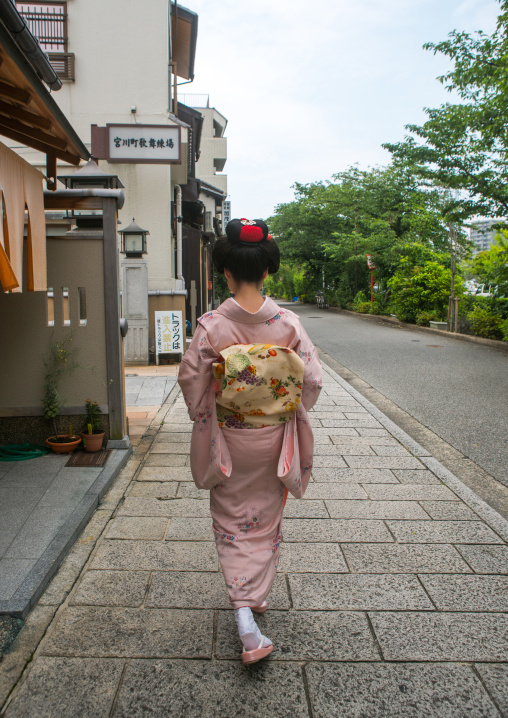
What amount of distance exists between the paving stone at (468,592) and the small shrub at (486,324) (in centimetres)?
1425

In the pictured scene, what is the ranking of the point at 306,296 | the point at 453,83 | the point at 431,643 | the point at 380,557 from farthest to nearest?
1. the point at 306,296
2. the point at 453,83
3. the point at 380,557
4. the point at 431,643

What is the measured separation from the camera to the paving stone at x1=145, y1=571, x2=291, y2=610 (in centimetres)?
288

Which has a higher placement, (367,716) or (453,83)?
(453,83)

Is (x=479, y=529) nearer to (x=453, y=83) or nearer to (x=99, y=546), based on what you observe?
(x=99, y=546)

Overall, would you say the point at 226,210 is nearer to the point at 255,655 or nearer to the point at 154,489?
the point at 154,489

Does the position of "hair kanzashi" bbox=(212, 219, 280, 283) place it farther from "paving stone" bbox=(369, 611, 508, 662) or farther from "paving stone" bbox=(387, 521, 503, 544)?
"paving stone" bbox=(387, 521, 503, 544)

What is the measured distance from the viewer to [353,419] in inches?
283

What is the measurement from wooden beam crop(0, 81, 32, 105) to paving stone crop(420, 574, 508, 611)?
363 centimetres

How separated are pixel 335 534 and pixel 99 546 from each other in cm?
152

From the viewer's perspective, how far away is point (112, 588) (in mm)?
3004

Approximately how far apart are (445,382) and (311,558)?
24.0 feet

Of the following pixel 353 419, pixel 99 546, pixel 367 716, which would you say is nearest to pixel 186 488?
pixel 99 546

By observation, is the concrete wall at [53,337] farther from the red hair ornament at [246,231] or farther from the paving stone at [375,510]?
the red hair ornament at [246,231]

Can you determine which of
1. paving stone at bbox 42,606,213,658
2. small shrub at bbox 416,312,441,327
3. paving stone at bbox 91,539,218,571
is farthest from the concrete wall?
small shrub at bbox 416,312,441,327
